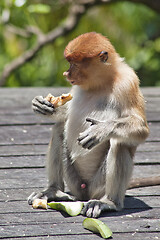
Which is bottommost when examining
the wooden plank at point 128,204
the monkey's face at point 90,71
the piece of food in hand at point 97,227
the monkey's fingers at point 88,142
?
the wooden plank at point 128,204

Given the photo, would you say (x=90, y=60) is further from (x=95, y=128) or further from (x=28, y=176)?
(x=28, y=176)

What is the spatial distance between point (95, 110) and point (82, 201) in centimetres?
73

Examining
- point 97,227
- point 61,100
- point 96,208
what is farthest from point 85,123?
point 97,227

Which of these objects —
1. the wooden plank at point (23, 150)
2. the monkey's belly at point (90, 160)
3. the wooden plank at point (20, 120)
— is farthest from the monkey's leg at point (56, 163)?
the wooden plank at point (20, 120)

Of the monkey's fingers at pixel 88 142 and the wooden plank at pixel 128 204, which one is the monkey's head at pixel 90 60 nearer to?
the monkey's fingers at pixel 88 142

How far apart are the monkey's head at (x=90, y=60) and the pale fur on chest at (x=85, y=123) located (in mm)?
122

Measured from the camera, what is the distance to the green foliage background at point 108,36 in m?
10.7

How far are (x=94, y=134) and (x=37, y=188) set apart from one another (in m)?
0.88

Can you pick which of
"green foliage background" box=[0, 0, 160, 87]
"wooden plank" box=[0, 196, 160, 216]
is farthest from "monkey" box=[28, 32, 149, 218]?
"green foliage background" box=[0, 0, 160, 87]

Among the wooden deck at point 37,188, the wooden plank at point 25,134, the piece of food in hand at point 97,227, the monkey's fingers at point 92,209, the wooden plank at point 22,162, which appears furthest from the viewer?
the wooden plank at point 25,134

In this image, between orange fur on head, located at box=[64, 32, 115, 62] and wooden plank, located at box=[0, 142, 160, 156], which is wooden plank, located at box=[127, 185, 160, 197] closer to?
wooden plank, located at box=[0, 142, 160, 156]

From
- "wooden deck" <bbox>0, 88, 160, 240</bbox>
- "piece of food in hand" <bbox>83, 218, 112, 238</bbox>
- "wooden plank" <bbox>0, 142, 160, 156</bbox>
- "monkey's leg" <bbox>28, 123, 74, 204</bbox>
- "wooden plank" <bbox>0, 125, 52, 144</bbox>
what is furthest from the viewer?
"wooden plank" <bbox>0, 125, 52, 144</bbox>

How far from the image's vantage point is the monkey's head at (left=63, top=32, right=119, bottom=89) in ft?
12.5

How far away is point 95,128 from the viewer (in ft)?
12.0
